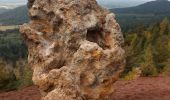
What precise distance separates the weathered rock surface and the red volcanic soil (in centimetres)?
364

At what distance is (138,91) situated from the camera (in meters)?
21.1

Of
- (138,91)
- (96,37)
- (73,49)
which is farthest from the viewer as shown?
(138,91)

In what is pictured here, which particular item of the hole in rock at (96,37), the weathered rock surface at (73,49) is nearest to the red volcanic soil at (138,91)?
Result: the hole in rock at (96,37)

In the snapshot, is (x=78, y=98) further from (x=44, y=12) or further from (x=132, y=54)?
(x=132, y=54)

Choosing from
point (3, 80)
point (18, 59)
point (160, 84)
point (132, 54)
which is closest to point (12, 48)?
point (18, 59)

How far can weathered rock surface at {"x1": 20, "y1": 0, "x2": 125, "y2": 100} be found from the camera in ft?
49.7

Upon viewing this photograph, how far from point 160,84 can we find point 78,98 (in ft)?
33.1

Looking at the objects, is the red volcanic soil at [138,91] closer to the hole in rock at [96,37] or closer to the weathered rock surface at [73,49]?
the hole in rock at [96,37]

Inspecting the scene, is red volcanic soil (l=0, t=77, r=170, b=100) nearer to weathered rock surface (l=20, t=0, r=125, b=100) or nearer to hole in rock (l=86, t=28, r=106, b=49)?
hole in rock (l=86, t=28, r=106, b=49)

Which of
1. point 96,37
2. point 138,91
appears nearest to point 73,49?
point 96,37

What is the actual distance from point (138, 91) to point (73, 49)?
5.79 meters

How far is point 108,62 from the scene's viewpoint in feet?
52.5

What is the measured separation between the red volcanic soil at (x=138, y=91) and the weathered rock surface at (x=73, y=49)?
143 inches

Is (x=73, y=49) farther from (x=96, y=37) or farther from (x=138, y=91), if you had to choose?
(x=138, y=91)
